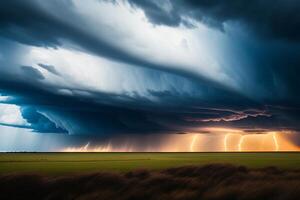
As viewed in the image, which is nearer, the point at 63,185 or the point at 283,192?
the point at 283,192

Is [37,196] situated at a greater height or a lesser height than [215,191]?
lesser

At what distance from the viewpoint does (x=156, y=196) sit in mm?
23234

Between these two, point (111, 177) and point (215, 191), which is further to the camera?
point (111, 177)

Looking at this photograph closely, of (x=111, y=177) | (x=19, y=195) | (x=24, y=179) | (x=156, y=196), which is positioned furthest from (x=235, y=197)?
(x=24, y=179)

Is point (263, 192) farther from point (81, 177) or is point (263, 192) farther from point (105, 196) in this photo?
point (81, 177)

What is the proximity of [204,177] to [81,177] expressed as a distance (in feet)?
36.5

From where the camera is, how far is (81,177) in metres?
29.3

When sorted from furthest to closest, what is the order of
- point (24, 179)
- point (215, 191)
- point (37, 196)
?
point (24, 179), point (37, 196), point (215, 191)

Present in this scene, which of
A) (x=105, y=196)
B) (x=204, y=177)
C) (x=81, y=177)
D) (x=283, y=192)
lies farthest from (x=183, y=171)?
(x=283, y=192)

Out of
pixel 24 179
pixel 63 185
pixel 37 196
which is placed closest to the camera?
pixel 37 196

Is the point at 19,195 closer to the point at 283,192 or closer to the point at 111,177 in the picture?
the point at 111,177

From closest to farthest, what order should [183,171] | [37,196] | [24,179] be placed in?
[37,196] < [24,179] < [183,171]

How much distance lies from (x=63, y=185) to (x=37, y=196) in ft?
8.83

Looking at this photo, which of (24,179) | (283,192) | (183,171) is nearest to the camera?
(283,192)
